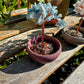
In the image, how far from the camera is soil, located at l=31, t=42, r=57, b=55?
2.82 feet

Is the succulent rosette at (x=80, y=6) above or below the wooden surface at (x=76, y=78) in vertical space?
above

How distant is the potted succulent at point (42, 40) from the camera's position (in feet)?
2.03

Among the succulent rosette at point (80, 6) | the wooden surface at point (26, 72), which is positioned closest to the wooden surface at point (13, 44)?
the wooden surface at point (26, 72)

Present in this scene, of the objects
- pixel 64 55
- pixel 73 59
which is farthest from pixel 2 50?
pixel 73 59

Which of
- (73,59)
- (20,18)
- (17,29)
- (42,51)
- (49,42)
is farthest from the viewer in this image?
(73,59)

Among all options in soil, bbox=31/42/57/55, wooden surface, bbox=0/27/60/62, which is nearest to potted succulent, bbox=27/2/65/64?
soil, bbox=31/42/57/55

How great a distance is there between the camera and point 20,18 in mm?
1413

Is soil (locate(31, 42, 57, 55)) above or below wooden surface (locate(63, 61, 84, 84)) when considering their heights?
above

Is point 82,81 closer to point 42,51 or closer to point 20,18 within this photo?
point 42,51

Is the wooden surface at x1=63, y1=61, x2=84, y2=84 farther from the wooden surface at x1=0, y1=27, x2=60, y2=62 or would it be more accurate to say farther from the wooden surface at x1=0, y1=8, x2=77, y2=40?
the wooden surface at x1=0, y1=8, x2=77, y2=40

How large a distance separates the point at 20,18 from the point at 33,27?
11.1 inches

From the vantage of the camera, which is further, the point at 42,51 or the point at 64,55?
the point at 64,55

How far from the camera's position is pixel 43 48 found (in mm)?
880

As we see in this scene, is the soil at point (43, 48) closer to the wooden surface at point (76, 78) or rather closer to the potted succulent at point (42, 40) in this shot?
the potted succulent at point (42, 40)
